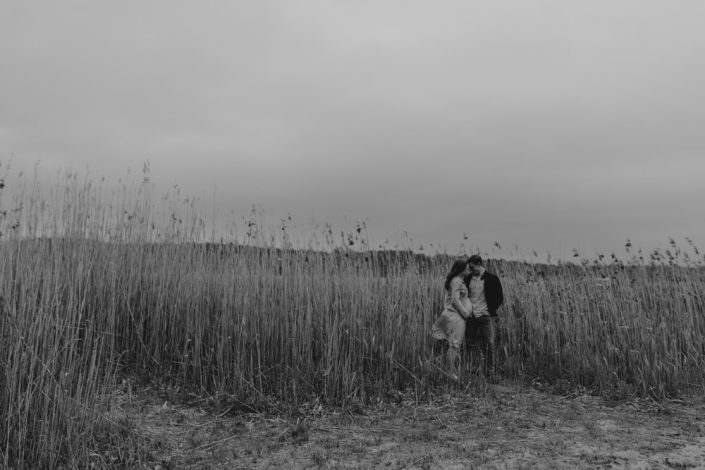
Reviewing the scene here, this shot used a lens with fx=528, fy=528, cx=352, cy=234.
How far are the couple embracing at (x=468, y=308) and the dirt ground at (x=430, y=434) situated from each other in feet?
2.18

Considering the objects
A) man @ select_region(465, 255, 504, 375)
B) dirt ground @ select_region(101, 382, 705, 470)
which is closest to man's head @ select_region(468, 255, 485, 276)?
man @ select_region(465, 255, 504, 375)

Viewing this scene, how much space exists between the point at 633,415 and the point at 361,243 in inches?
145

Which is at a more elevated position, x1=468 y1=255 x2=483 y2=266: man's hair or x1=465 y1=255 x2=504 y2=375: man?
x1=468 y1=255 x2=483 y2=266: man's hair

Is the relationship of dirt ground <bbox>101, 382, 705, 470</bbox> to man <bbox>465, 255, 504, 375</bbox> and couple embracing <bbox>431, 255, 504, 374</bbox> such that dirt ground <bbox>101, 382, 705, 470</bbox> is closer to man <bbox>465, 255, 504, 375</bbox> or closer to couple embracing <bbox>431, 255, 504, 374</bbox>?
couple embracing <bbox>431, 255, 504, 374</bbox>

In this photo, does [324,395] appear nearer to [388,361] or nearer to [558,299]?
[388,361]

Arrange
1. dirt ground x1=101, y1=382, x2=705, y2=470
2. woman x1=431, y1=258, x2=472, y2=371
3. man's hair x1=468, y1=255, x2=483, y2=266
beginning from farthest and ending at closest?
1. man's hair x1=468, y1=255, x2=483, y2=266
2. woman x1=431, y1=258, x2=472, y2=371
3. dirt ground x1=101, y1=382, x2=705, y2=470

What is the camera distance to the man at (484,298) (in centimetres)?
621

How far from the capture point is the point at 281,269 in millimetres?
6332

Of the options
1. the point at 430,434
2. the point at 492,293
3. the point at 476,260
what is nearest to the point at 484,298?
the point at 492,293

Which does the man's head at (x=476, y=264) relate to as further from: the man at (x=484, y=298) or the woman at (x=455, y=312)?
the woman at (x=455, y=312)

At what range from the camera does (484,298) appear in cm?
628

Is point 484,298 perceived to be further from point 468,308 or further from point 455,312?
point 455,312

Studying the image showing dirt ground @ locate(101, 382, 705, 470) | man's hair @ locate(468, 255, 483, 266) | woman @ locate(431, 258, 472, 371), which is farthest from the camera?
man's hair @ locate(468, 255, 483, 266)

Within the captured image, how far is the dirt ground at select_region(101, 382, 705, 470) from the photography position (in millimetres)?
3729
